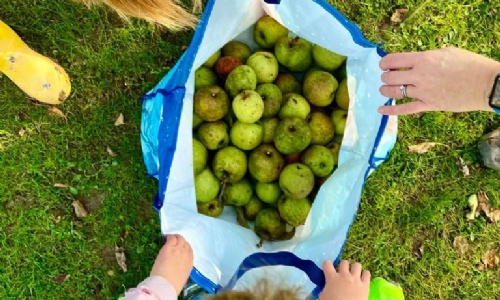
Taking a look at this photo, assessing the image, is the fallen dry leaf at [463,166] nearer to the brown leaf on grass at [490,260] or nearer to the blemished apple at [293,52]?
the brown leaf on grass at [490,260]

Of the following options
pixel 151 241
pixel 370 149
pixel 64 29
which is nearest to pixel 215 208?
pixel 151 241

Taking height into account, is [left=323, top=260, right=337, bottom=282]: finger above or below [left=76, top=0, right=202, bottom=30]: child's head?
below

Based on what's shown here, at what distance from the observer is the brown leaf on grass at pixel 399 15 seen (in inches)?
127

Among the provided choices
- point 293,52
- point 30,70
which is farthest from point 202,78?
point 30,70

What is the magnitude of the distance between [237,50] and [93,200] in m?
1.13

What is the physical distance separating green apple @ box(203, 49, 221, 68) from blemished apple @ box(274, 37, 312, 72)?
29cm

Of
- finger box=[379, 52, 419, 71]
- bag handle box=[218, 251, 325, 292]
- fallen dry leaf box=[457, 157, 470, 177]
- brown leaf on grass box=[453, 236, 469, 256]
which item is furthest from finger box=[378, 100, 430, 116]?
brown leaf on grass box=[453, 236, 469, 256]

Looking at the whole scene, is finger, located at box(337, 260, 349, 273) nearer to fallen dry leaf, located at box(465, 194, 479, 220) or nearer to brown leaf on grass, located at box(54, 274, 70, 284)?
fallen dry leaf, located at box(465, 194, 479, 220)

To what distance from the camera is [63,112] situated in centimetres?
301

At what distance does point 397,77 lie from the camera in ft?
7.17

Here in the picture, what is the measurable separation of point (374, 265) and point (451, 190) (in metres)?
0.63

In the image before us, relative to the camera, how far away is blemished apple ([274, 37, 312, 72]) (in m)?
2.72

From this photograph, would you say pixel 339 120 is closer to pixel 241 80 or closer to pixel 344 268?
pixel 241 80

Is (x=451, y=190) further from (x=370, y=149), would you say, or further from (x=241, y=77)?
(x=241, y=77)
